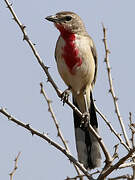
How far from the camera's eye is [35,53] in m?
4.00

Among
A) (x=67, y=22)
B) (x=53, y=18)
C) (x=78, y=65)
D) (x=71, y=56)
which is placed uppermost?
(x=53, y=18)

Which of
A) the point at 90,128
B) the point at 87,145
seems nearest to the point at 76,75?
the point at 87,145

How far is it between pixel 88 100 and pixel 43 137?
2320 mm

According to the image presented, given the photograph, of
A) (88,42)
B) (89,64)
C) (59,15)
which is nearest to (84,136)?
(89,64)

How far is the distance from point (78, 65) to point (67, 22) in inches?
29.8

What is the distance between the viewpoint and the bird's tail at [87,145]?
4.85m

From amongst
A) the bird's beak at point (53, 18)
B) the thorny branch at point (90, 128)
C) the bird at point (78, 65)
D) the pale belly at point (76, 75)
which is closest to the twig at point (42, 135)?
the thorny branch at point (90, 128)

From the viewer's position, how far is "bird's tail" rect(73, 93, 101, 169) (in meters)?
4.85

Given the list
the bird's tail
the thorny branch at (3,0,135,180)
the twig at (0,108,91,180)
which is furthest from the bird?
the twig at (0,108,91,180)

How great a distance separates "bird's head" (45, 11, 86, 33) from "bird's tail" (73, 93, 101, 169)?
1120 mm

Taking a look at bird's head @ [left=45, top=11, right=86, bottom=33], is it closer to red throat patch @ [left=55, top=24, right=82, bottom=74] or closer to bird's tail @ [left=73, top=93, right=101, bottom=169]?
red throat patch @ [left=55, top=24, right=82, bottom=74]

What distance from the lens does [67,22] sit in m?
5.76

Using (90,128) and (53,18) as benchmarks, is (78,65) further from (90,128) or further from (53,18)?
(90,128)

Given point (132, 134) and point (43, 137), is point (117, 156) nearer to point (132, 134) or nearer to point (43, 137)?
point (132, 134)
